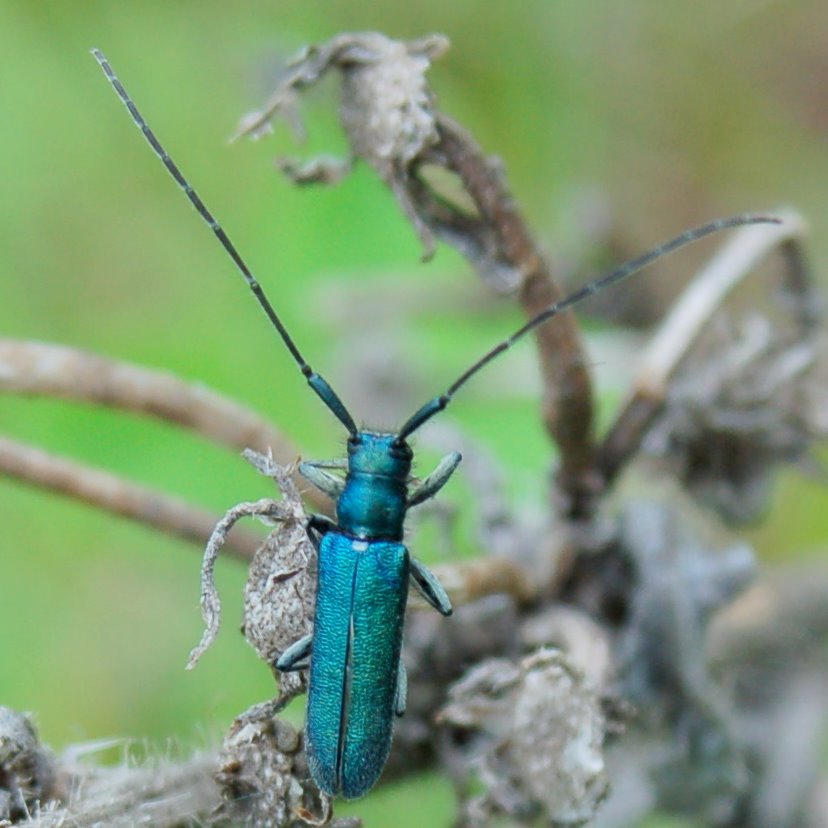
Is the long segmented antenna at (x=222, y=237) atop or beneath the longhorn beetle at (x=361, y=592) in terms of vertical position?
atop

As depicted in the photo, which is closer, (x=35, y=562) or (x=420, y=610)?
(x=420, y=610)

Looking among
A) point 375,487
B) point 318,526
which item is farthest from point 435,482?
point 318,526

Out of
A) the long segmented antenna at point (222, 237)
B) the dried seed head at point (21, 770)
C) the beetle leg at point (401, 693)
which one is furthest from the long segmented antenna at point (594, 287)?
the dried seed head at point (21, 770)

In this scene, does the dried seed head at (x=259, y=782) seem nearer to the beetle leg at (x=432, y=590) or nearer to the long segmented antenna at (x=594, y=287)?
the beetle leg at (x=432, y=590)

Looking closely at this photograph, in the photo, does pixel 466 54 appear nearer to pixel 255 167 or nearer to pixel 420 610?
pixel 255 167

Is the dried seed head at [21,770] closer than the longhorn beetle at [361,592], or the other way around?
the dried seed head at [21,770]

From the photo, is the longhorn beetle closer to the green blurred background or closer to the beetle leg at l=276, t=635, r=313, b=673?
the beetle leg at l=276, t=635, r=313, b=673

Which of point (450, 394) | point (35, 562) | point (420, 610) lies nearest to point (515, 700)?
point (420, 610)
